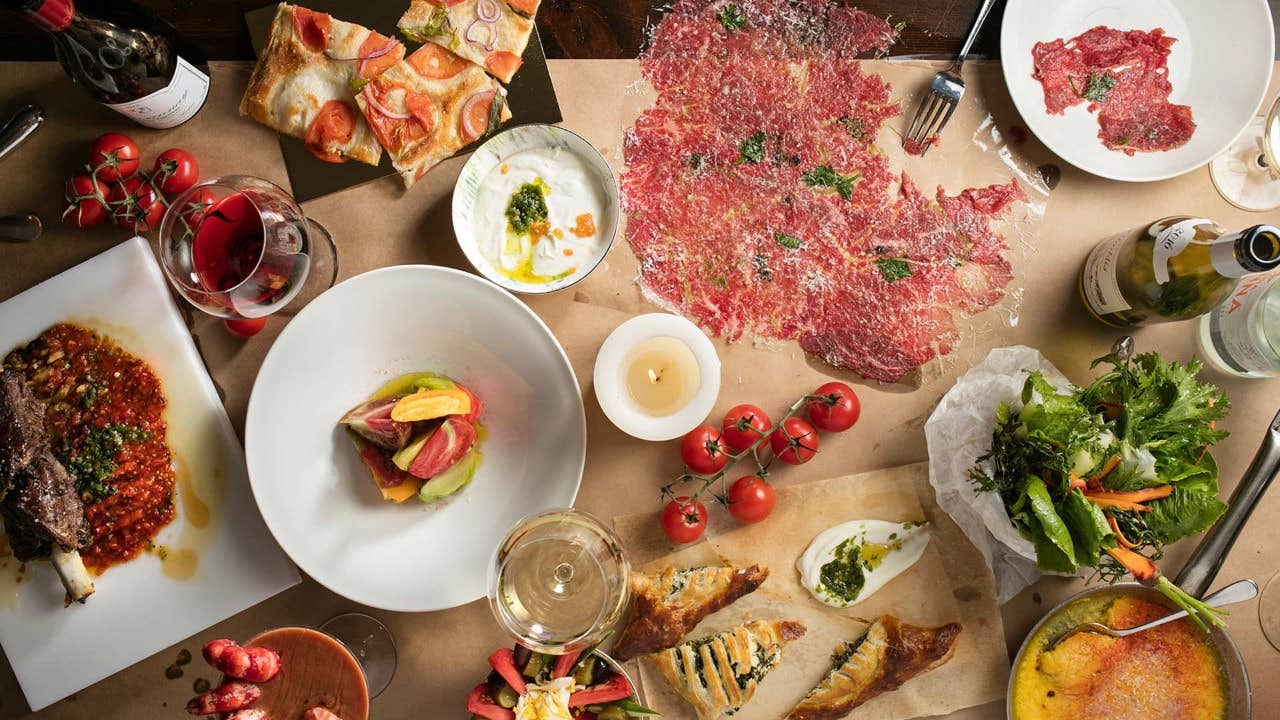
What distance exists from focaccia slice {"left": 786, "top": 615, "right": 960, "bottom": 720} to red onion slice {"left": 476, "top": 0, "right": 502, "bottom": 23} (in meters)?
2.03

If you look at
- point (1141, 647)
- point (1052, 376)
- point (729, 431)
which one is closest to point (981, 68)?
point (1052, 376)

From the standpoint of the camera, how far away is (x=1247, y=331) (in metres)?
2.04

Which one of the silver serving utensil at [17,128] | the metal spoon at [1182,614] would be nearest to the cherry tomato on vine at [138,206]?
the silver serving utensil at [17,128]

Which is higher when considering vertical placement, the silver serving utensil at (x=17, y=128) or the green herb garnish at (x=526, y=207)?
the green herb garnish at (x=526, y=207)

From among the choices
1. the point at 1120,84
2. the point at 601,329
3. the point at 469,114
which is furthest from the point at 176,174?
the point at 1120,84

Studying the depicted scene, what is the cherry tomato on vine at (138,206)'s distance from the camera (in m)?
2.05

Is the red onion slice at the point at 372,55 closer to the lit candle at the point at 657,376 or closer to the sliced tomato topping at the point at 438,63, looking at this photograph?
the sliced tomato topping at the point at 438,63

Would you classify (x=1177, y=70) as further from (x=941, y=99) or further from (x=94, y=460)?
(x=94, y=460)

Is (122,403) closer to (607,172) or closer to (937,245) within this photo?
(607,172)

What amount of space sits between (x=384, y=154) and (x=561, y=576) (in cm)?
127

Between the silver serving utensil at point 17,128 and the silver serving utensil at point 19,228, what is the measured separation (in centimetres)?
18

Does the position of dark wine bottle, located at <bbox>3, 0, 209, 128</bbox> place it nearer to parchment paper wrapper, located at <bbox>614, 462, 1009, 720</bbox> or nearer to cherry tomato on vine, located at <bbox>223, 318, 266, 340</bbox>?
cherry tomato on vine, located at <bbox>223, 318, 266, 340</bbox>

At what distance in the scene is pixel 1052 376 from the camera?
2092 millimetres

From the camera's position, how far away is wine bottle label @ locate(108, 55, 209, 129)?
1.95 m
